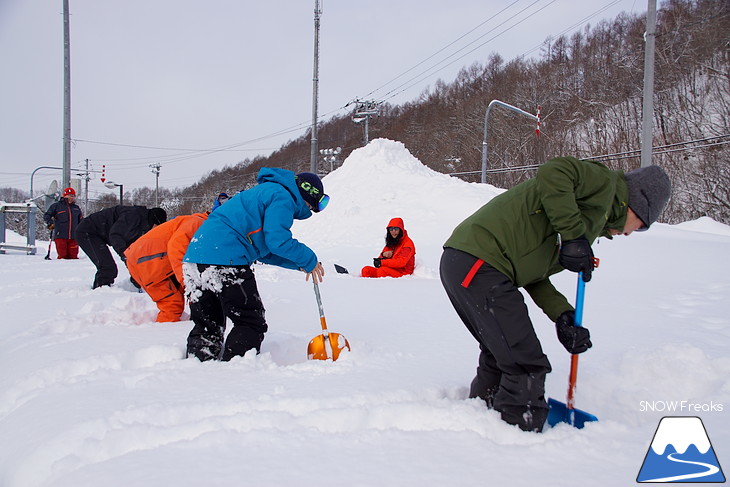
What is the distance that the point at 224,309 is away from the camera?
3.23m

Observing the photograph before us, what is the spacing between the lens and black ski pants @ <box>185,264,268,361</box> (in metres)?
3.15

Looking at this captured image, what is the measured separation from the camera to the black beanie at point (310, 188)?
10.9 feet

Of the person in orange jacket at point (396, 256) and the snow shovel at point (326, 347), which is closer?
the snow shovel at point (326, 347)

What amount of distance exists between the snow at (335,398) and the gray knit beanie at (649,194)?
987 mm

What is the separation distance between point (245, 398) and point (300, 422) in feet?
1.36

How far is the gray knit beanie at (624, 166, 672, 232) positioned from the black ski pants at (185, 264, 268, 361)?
2.35 metres

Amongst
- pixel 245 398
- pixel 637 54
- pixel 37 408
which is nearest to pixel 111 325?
pixel 37 408

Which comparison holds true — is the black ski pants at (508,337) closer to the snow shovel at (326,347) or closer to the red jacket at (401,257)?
the snow shovel at (326,347)

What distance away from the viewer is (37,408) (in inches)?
93.2

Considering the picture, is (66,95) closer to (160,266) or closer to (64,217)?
(64,217)

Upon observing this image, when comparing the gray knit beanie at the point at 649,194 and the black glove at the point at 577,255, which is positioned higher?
the gray knit beanie at the point at 649,194

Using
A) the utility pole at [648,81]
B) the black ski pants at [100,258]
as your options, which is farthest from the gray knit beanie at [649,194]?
the utility pole at [648,81]

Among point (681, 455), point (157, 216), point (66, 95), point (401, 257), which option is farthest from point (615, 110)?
point (681, 455)

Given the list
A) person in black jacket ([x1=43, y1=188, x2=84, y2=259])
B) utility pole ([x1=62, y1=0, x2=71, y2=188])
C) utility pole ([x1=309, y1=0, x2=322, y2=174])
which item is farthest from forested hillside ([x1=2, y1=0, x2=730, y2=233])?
utility pole ([x1=62, y1=0, x2=71, y2=188])
